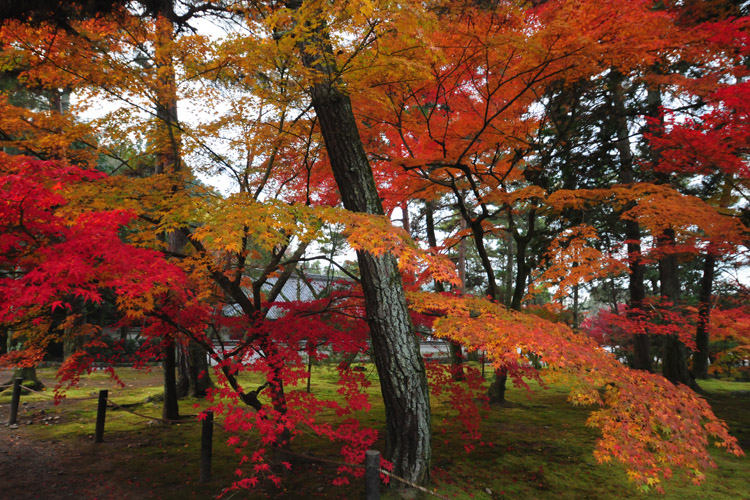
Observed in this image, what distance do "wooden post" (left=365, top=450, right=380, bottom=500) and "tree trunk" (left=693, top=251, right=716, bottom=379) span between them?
34.6 feet

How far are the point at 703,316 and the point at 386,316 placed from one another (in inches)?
403

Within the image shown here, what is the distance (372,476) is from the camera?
3.12 m

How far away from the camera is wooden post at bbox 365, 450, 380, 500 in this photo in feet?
10.2

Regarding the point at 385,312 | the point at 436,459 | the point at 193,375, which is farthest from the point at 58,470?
the point at 436,459

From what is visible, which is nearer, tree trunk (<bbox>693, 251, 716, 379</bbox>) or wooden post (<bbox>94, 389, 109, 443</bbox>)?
wooden post (<bbox>94, 389, 109, 443</bbox>)

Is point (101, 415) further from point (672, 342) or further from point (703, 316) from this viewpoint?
point (703, 316)

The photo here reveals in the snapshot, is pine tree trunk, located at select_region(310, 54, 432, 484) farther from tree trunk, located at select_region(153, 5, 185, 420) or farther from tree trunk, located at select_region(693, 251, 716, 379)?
tree trunk, located at select_region(693, 251, 716, 379)

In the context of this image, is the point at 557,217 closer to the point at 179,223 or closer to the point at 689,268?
the point at 179,223

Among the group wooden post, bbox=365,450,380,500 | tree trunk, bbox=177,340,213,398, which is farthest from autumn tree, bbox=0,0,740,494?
tree trunk, bbox=177,340,213,398

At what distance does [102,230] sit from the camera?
3377 mm

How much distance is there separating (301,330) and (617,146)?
9411 millimetres

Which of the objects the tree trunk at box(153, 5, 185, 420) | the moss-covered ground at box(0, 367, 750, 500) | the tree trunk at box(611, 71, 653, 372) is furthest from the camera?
the tree trunk at box(611, 71, 653, 372)

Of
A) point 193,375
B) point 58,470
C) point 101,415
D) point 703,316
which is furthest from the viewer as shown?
point 703,316

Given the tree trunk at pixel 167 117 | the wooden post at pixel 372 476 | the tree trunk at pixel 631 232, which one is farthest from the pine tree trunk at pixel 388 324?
the tree trunk at pixel 631 232
